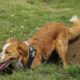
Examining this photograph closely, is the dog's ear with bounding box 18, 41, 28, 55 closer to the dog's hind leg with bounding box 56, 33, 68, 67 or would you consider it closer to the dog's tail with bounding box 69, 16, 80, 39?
the dog's hind leg with bounding box 56, 33, 68, 67

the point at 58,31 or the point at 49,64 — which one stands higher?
the point at 58,31

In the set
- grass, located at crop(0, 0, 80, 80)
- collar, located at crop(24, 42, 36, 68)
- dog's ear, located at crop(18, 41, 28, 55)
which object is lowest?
grass, located at crop(0, 0, 80, 80)

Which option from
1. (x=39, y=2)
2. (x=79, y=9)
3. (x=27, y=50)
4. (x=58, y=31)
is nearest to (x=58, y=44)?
(x=58, y=31)

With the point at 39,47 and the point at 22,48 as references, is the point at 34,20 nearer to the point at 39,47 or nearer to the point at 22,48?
the point at 39,47

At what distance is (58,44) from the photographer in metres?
8.03

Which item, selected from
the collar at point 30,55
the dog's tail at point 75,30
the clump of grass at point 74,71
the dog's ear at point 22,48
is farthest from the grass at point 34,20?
the dog's tail at point 75,30

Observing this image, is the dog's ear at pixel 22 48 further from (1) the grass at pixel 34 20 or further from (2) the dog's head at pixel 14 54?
(1) the grass at pixel 34 20

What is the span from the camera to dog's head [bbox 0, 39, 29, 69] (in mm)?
7094

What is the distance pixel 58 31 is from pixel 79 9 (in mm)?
5155

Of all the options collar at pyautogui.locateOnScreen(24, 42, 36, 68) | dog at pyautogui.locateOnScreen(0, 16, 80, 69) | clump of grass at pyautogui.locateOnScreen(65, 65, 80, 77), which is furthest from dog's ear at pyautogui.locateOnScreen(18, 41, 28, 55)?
clump of grass at pyautogui.locateOnScreen(65, 65, 80, 77)

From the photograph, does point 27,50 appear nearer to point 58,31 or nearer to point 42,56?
point 42,56

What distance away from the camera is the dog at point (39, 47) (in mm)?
7164

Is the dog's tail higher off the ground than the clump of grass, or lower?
higher

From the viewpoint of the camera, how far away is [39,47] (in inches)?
307
